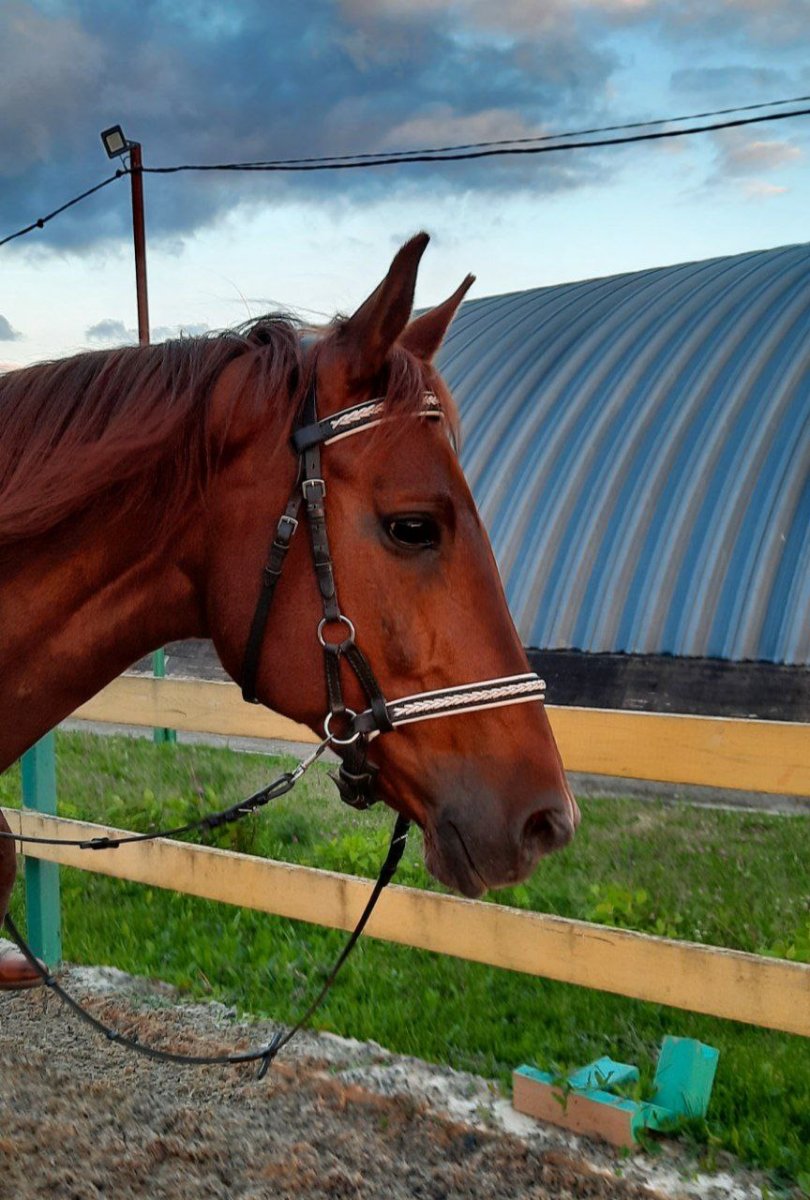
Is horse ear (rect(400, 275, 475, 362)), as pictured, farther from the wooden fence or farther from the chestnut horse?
the wooden fence

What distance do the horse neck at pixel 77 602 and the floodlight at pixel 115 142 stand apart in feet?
43.9

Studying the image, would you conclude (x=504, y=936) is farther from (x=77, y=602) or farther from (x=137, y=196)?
(x=137, y=196)

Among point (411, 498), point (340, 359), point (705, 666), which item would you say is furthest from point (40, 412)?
point (705, 666)

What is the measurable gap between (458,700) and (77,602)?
799 mm

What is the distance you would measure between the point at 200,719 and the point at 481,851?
8.29 feet

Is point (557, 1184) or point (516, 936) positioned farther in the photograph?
point (516, 936)

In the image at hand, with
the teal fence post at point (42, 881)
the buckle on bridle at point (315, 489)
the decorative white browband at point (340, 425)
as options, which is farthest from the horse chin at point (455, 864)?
the teal fence post at point (42, 881)

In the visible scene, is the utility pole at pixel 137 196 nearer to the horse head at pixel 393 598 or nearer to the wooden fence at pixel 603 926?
the wooden fence at pixel 603 926

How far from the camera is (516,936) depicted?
293 centimetres

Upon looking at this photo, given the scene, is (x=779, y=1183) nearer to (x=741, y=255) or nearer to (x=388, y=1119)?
(x=388, y=1119)

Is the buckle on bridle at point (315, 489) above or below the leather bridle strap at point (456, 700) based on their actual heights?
above

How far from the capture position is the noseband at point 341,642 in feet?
5.62

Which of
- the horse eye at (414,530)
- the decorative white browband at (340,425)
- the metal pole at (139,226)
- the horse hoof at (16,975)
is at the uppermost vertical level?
the metal pole at (139,226)

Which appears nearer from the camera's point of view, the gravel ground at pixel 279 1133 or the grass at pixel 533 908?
the gravel ground at pixel 279 1133
